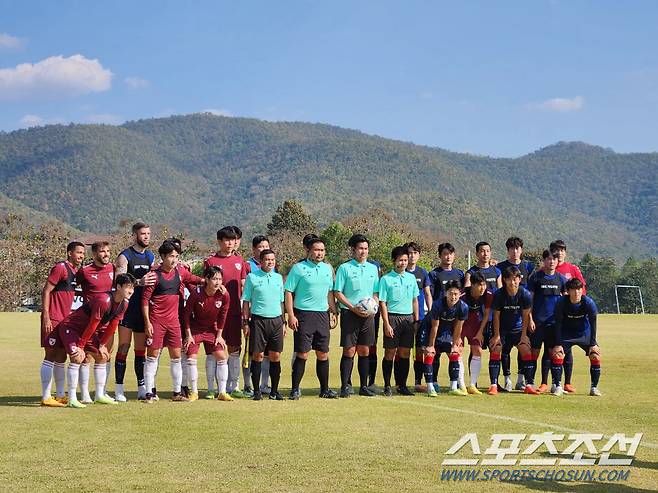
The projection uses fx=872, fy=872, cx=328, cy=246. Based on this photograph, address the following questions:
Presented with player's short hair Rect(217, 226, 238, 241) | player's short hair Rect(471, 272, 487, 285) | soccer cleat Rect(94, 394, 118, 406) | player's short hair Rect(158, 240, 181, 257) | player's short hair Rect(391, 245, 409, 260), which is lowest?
soccer cleat Rect(94, 394, 118, 406)

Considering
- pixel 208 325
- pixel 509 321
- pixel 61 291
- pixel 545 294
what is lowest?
pixel 509 321

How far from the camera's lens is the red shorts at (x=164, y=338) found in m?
10.8

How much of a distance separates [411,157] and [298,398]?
16504 cm

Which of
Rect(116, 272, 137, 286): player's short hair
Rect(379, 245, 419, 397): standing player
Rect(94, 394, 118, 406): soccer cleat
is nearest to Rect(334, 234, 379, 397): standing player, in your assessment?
Rect(379, 245, 419, 397): standing player

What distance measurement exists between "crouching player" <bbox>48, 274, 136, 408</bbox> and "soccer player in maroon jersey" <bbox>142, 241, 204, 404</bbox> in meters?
0.31

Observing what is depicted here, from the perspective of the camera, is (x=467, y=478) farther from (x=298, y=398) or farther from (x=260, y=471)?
(x=298, y=398)

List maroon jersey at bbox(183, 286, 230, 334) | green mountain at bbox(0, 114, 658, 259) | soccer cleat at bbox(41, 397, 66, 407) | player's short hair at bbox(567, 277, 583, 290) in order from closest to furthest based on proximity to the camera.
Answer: soccer cleat at bbox(41, 397, 66, 407) → maroon jersey at bbox(183, 286, 230, 334) → player's short hair at bbox(567, 277, 583, 290) → green mountain at bbox(0, 114, 658, 259)

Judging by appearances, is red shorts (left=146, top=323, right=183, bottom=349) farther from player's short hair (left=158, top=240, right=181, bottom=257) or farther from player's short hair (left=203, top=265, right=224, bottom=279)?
player's short hair (left=158, top=240, right=181, bottom=257)

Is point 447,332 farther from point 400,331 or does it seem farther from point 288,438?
point 288,438

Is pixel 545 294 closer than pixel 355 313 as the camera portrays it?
No

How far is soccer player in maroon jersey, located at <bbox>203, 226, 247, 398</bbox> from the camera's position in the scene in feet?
37.5

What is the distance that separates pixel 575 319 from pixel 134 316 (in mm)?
5903

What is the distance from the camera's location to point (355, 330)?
11547 millimetres

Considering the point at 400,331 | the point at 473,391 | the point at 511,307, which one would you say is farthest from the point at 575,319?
the point at 400,331
